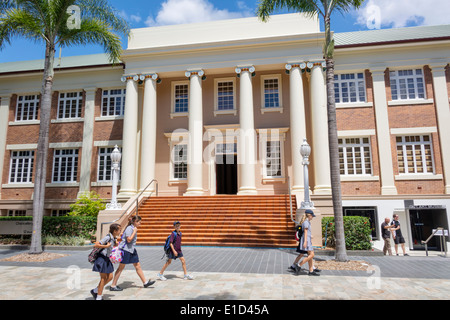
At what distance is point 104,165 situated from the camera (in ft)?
68.3

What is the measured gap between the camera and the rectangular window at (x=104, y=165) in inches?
810

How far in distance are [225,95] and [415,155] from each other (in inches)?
468

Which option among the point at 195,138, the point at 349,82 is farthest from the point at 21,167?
the point at 349,82

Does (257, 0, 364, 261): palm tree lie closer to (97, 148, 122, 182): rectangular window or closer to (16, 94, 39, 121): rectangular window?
(97, 148, 122, 182): rectangular window

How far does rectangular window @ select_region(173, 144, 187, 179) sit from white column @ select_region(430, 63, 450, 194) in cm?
1487

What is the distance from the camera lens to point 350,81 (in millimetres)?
18969

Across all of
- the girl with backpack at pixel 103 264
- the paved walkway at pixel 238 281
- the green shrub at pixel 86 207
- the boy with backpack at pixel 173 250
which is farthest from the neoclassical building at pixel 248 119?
the girl with backpack at pixel 103 264

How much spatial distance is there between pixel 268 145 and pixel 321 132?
357cm

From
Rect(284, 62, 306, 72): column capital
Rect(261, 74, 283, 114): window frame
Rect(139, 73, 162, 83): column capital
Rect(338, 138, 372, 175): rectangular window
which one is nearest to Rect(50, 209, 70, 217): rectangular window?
Rect(139, 73, 162, 83): column capital

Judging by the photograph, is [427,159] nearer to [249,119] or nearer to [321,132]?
[321,132]

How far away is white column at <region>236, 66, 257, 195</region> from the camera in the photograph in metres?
17.7

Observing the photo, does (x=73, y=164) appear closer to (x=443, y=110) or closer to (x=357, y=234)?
(x=357, y=234)

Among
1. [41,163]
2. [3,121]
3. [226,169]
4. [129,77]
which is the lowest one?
[41,163]

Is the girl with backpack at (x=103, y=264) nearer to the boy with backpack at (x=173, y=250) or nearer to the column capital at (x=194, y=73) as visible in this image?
the boy with backpack at (x=173, y=250)
